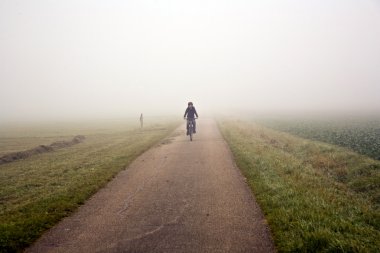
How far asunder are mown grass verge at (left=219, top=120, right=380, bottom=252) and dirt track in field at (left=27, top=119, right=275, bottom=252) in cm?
55

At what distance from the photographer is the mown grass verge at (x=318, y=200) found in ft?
22.5

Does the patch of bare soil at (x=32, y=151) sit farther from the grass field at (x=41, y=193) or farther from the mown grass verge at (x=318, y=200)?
the mown grass verge at (x=318, y=200)

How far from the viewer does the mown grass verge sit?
686cm

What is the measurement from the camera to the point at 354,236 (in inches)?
278

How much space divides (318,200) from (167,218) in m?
4.94

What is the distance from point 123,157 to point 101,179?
617cm

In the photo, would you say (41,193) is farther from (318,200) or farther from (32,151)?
(32,151)

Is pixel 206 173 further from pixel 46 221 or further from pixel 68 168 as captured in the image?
pixel 68 168

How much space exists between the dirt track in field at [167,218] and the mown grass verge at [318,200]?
551mm

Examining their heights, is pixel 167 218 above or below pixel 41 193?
above

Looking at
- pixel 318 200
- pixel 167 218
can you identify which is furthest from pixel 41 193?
pixel 318 200

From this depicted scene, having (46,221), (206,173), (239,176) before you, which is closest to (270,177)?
(239,176)

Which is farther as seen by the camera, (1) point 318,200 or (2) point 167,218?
(1) point 318,200

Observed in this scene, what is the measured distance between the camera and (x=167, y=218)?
8.78m
